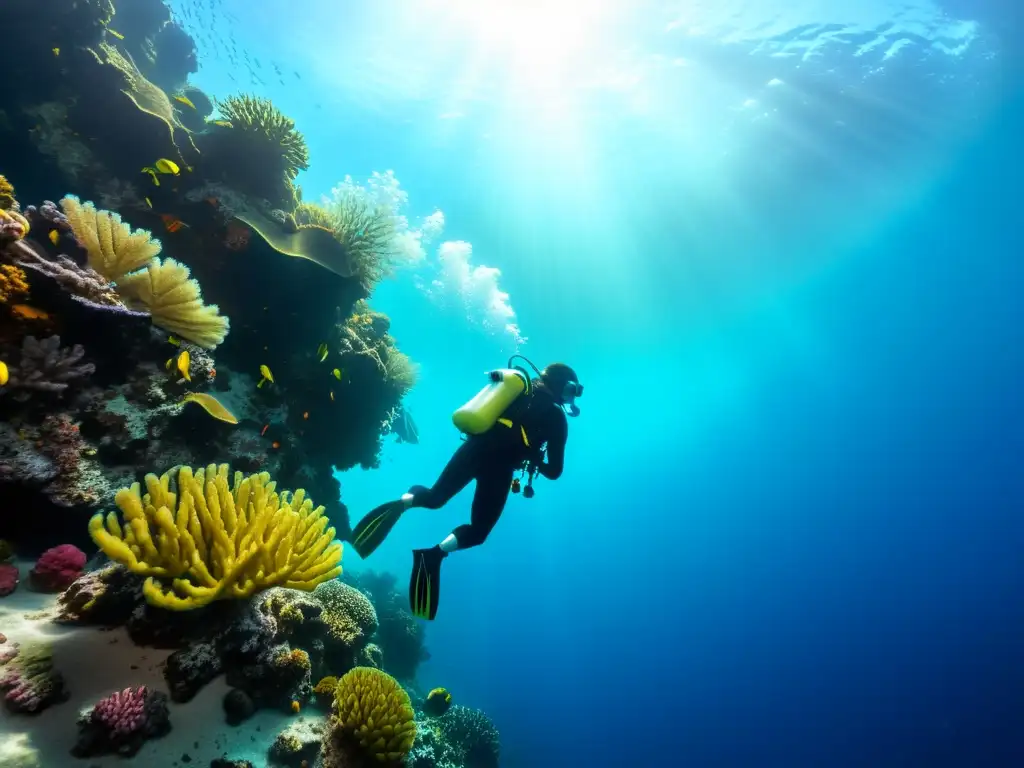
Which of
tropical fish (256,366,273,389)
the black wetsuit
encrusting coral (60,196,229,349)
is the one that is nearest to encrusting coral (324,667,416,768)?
the black wetsuit

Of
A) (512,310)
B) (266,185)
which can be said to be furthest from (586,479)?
(266,185)

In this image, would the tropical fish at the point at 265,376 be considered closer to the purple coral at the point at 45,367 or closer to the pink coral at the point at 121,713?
the purple coral at the point at 45,367

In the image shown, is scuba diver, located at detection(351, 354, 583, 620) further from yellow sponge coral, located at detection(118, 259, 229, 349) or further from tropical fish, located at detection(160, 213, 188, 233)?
tropical fish, located at detection(160, 213, 188, 233)

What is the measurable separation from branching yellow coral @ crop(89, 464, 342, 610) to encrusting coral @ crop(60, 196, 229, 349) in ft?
8.41

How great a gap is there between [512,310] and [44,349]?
33.4m

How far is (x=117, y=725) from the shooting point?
7.85ft

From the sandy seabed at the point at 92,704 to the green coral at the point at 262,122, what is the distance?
7.16 m

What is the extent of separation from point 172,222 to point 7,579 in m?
5.21

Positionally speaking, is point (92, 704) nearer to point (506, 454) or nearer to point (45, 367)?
point (45, 367)

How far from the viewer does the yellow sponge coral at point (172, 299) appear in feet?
14.8

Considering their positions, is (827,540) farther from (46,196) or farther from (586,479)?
(46,196)

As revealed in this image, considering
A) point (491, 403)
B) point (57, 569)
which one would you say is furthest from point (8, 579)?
point (491, 403)

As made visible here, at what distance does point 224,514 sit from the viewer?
2.91m

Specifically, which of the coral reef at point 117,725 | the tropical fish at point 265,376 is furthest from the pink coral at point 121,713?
the tropical fish at point 265,376
